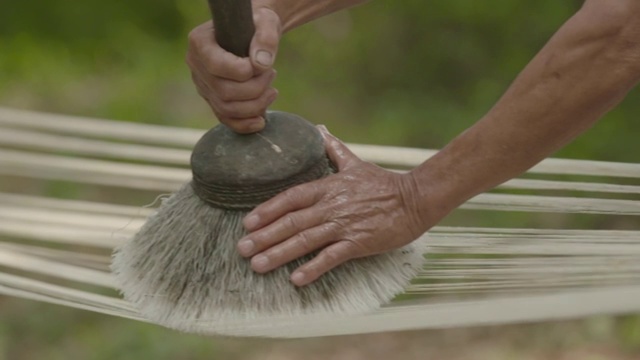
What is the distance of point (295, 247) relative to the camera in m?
1.52

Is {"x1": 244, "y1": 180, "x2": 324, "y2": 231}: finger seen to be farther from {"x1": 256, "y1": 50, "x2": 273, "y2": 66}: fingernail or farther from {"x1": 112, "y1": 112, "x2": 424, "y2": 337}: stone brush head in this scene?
{"x1": 256, "y1": 50, "x2": 273, "y2": 66}: fingernail

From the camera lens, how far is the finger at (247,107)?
59.7 inches

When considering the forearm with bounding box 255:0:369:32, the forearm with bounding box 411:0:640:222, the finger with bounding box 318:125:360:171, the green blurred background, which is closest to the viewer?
Result: the forearm with bounding box 411:0:640:222

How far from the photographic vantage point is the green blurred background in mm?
3029

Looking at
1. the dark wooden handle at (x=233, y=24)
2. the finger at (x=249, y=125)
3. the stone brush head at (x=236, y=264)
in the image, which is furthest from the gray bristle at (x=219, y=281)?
the dark wooden handle at (x=233, y=24)

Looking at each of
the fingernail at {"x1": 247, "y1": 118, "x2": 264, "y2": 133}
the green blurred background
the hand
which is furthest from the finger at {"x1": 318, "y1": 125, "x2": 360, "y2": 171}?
the green blurred background

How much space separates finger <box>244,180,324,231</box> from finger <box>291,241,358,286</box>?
7cm

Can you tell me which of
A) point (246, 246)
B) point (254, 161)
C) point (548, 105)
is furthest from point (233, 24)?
point (548, 105)

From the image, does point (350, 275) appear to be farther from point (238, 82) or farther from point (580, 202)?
point (580, 202)

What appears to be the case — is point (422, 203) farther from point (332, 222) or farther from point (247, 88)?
point (247, 88)

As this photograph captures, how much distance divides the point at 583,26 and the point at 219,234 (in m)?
0.57

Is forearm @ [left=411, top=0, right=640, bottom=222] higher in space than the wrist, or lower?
higher

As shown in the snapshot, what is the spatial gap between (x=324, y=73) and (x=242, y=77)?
90.6 inches

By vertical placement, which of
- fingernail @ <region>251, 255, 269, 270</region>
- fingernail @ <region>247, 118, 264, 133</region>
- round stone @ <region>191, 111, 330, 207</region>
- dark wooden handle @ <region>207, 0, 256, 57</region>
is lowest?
fingernail @ <region>251, 255, 269, 270</region>
